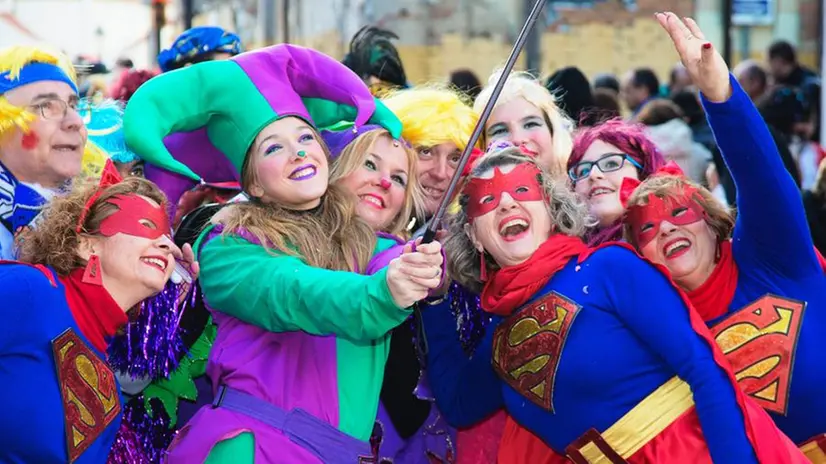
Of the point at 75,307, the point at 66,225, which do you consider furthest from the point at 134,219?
the point at 75,307

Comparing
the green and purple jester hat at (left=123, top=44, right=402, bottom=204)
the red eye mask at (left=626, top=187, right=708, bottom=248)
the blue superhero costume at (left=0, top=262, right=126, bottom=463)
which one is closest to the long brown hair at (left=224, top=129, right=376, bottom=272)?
the green and purple jester hat at (left=123, top=44, right=402, bottom=204)

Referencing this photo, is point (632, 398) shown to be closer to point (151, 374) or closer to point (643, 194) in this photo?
point (643, 194)

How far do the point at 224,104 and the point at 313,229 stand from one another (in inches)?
15.7

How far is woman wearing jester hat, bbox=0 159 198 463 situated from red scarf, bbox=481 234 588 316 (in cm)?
77

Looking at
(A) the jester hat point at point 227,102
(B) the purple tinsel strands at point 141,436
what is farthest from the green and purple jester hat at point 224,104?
(B) the purple tinsel strands at point 141,436

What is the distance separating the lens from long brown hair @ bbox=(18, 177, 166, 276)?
3.10 metres

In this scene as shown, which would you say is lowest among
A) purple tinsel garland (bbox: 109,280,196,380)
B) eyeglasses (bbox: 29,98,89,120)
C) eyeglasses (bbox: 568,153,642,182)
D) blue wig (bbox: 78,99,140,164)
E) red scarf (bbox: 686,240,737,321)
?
purple tinsel garland (bbox: 109,280,196,380)

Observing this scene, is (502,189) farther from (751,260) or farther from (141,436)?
(141,436)

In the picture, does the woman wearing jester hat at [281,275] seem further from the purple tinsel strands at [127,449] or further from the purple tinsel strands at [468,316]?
the purple tinsel strands at [468,316]

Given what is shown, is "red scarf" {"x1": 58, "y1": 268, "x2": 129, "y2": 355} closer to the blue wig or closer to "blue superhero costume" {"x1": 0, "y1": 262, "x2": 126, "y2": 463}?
"blue superhero costume" {"x1": 0, "y1": 262, "x2": 126, "y2": 463}

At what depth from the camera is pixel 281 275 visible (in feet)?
9.95

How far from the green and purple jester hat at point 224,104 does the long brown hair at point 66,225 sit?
4.3 inches

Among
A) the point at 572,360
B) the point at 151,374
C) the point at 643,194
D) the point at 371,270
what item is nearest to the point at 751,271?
the point at 643,194

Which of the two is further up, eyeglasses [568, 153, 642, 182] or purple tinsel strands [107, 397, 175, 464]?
eyeglasses [568, 153, 642, 182]
